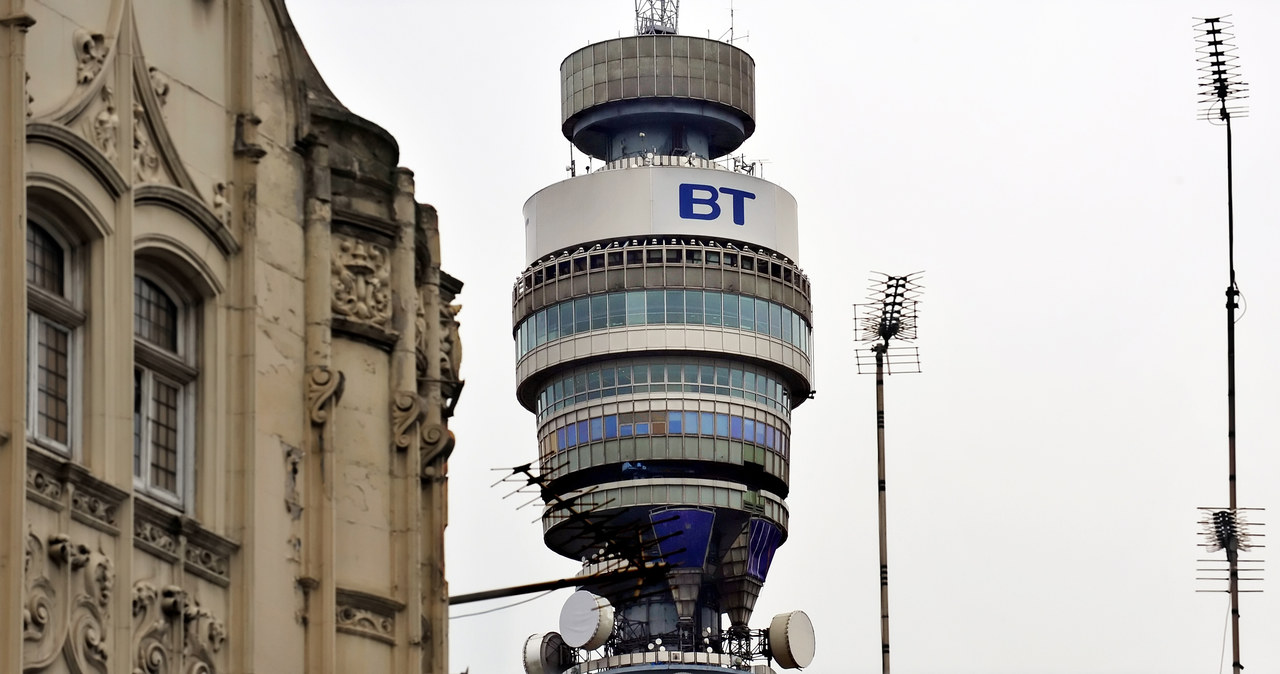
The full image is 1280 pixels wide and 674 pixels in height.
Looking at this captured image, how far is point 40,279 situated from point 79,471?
250 centimetres

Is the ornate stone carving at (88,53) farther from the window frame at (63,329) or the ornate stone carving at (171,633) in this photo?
the ornate stone carving at (171,633)

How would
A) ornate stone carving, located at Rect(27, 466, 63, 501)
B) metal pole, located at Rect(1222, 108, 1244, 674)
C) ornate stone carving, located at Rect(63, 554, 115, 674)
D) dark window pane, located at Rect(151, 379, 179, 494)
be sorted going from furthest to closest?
metal pole, located at Rect(1222, 108, 1244, 674)
dark window pane, located at Rect(151, 379, 179, 494)
ornate stone carving, located at Rect(63, 554, 115, 674)
ornate stone carving, located at Rect(27, 466, 63, 501)

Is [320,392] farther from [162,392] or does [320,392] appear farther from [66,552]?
[66,552]

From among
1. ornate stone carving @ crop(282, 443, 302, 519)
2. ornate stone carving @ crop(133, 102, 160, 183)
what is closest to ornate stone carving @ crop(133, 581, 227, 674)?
ornate stone carving @ crop(282, 443, 302, 519)

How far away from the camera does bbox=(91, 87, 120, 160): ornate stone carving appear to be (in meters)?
38.0

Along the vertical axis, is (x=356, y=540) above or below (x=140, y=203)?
below

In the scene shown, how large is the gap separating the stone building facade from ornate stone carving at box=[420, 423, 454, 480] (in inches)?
1.6

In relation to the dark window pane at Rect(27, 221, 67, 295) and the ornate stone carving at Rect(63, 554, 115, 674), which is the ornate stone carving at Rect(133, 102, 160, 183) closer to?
the dark window pane at Rect(27, 221, 67, 295)

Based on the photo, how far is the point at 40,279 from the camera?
122 ft

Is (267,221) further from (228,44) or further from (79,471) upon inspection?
(79,471)

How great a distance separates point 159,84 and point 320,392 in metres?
4.99

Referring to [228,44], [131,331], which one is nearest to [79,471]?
[131,331]

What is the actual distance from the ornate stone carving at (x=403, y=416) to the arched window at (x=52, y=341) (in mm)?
7620

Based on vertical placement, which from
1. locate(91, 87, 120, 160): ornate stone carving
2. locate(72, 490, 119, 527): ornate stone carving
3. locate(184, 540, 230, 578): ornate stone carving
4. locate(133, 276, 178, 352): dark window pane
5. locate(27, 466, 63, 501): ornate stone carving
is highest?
locate(91, 87, 120, 160): ornate stone carving
